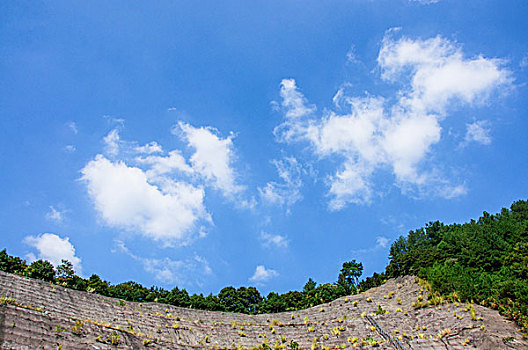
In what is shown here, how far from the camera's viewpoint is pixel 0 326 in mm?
16391

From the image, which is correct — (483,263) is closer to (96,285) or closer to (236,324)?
(236,324)

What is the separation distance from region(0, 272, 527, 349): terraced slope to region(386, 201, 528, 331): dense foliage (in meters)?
1.29

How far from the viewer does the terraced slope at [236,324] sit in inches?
729

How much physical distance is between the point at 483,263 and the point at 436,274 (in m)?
3.97

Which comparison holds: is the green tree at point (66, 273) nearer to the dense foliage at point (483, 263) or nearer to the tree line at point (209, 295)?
the tree line at point (209, 295)

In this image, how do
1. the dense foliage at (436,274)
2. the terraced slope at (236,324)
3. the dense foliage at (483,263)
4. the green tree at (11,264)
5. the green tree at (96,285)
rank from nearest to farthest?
the terraced slope at (236,324)
the dense foliage at (483,263)
the dense foliage at (436,274)
the green tree at (11,264)
the green tree at (96,285)

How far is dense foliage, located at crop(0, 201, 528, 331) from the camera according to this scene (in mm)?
26250

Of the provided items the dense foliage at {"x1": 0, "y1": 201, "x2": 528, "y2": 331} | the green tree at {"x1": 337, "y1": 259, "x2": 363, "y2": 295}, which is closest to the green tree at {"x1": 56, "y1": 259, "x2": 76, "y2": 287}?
the dense foliage at {"x1": 0, "y1": 201, "x2": 528, "y2": 331}

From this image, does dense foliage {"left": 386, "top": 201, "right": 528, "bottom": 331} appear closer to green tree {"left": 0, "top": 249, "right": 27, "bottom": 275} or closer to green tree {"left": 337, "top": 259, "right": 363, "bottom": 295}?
green tree {"left": 337, "top": 259, "right": 363, "bottom": 295}

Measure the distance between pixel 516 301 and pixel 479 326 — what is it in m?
3.13

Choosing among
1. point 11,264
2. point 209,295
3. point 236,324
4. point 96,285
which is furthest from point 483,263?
point 11,264

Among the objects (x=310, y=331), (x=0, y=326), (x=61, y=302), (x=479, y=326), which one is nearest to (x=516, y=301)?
(x=479, y=326)

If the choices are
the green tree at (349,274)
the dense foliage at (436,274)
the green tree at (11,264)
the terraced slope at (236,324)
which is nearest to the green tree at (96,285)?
the dense foliage at (436,274)

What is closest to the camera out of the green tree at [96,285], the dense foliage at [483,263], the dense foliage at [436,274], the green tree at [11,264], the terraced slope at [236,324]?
the terraced slope at [236,324]
